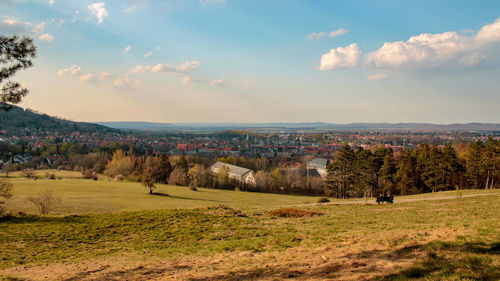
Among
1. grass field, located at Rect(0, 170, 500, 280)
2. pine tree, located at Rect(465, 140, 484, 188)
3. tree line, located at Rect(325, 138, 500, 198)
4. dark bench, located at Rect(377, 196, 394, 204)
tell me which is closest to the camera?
grass field, located at Rect(0, 170, 500, 280)

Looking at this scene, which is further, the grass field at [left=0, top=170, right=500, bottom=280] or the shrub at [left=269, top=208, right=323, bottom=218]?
the shrub at [left=269, top=208, right=323, bottom=218]

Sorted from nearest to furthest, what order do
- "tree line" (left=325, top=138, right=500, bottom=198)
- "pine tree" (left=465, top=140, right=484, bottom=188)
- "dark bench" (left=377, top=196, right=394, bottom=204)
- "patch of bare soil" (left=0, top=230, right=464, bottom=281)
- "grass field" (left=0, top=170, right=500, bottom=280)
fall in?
"grass field" (left=0, top=170, right=500, bottom=280), "patch of bare soil" (left=0, top=230, right=464, bottom=281), "dark bench" (left=377, top=196, right=394, bottom=204), "pine tree" (left=465, top=140, right=484, bottom=188), "tree line" (left=325, top=138, right=500, bottom=198)

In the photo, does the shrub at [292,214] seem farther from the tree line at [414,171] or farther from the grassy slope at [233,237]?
the tree line at [414,171]

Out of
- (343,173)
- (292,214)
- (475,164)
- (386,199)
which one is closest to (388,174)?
(343,173)

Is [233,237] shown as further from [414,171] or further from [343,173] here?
[414,171]

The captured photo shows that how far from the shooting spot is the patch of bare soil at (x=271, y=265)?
7625 mm

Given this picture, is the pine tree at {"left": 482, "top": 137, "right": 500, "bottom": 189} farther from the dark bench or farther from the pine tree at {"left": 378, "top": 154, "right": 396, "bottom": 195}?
the dark bench

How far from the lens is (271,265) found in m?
8.82

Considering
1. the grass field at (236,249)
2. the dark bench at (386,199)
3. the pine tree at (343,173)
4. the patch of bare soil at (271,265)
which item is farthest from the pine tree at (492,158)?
the patch of bare soil at (271,265)

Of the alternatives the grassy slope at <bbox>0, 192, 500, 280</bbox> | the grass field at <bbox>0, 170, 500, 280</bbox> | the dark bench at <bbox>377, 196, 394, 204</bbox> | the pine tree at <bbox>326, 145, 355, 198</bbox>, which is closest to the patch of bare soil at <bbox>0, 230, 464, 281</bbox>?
the grass field at <bbox>0, 170, 500, 280</bbox>

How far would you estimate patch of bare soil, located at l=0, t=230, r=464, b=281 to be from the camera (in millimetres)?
7625

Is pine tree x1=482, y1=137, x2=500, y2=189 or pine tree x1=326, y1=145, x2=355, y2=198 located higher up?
pine tree x1=482, y1=137, x2=500, y2=189

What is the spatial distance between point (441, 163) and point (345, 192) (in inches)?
653

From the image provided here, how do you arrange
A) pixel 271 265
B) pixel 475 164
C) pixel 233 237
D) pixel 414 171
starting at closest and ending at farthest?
1. pixel 271 265
2. pixel 233 237
3. pixel 475 164
4. pixel 414 171
